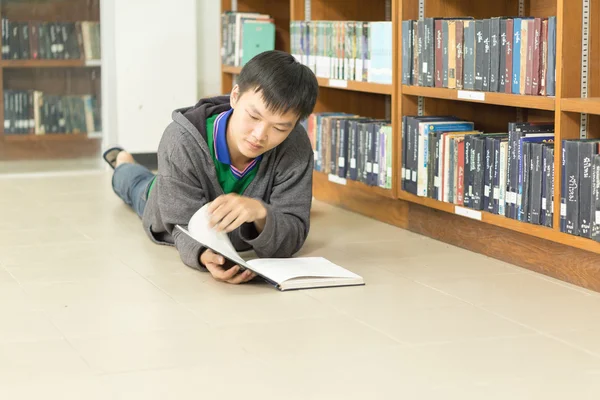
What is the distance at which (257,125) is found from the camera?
2.71 m

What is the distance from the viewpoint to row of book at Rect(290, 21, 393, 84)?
147 inches

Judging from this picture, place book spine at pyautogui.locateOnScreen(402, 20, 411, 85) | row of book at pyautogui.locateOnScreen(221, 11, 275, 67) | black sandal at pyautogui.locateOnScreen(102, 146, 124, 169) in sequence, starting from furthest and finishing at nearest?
row of book at pyautogui.locateOnScreen(221, 11, 275, 67)
black sandal at pyautogui.locateOnScreen(102, 146, 124, 169)
book spine at pyautogui.locateOnScreen(402, 20, 411, 85)

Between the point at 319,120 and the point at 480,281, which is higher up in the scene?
the point at 319,120

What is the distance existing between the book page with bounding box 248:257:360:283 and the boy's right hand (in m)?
0.04

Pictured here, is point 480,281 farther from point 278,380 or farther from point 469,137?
point 278,380

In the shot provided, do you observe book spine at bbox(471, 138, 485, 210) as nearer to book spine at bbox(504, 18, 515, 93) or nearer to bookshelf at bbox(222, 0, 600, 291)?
bookshelf at bbox(222, 0, 600, 291)

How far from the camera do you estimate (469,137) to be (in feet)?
10.3

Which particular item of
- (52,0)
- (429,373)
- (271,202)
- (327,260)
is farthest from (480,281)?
(52,0)

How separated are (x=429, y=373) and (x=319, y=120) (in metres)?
2.34

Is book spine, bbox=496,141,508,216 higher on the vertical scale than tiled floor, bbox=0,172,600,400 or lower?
higher

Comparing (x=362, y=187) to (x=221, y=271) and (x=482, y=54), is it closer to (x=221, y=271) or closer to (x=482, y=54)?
(x=482, y=54)

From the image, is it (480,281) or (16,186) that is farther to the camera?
(16,186)

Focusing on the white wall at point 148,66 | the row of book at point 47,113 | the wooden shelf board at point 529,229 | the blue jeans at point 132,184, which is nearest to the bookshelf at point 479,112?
the wooden shelf board at point 529,229

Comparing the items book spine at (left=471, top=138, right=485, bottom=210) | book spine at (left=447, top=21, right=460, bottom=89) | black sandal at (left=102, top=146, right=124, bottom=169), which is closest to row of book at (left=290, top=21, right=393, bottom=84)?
book spine at (left=447, top=21, right=460, bottom=89)
